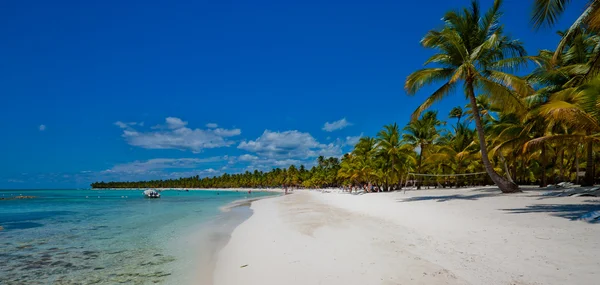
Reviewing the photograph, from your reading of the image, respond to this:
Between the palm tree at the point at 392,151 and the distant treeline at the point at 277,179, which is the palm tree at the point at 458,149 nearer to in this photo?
the palm tree at the point at 392,151

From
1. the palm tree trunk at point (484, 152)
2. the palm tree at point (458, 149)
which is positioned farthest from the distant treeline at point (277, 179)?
the palm tree trunk at point (484, 152)

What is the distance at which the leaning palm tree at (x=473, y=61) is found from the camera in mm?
14250

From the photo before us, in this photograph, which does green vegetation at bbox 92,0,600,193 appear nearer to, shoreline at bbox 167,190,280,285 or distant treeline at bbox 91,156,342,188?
shoreline at bbox 167,190,280,285

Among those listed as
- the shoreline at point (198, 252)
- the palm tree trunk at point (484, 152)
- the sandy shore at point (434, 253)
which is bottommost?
the shoreline at point (198, 252)

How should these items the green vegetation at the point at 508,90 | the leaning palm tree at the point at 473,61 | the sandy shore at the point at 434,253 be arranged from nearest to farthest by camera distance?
the sandy shore at the point at 434,253, the green vegetation at the point at 508,90, the leaning palm tree at the point at 473,61

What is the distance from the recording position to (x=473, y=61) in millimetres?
14664

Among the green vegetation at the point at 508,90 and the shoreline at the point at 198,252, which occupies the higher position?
the green vegetation at the point at 508,90

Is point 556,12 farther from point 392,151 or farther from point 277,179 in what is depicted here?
point 277,179

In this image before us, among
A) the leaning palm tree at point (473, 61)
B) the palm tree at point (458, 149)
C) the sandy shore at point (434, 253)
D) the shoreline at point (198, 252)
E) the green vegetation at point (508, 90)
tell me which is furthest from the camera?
the palm tree at point (458, 149)

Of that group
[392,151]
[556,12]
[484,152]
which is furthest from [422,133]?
[556,12]

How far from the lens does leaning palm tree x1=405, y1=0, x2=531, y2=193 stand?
1425cm

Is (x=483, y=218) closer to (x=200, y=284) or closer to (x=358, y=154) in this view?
(x=200, y=284)

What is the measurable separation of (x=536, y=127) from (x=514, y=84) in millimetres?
6892

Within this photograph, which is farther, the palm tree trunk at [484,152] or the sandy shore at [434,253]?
the palm tree trunk at [484,152]
